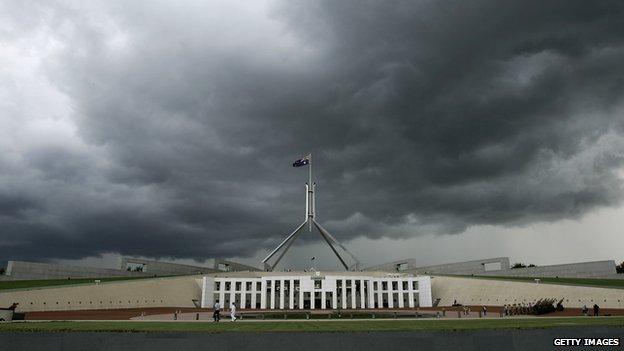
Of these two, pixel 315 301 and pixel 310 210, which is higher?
pixel 310 210

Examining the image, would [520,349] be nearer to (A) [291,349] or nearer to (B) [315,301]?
(A) [291,349]

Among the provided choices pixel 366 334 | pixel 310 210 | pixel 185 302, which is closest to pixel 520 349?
pixel 366 334

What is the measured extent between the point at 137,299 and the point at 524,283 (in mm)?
50025

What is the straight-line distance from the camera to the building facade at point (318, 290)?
68.2 m

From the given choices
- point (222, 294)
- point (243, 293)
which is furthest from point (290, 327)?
point (222, 294)

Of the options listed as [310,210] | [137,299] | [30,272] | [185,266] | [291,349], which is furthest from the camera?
[310,210]

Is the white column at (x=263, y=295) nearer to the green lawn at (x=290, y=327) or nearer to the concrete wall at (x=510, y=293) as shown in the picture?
the concrete wall at (x=510, y=293)

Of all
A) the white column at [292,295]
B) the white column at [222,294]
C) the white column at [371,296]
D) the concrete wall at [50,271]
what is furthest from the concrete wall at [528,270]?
the concrete wall at [50,271]

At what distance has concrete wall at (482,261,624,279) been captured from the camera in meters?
62.0

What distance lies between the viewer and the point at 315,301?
71.0 metres
